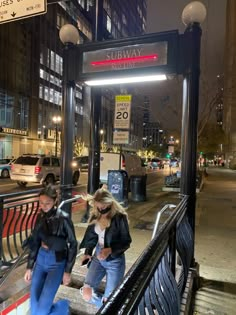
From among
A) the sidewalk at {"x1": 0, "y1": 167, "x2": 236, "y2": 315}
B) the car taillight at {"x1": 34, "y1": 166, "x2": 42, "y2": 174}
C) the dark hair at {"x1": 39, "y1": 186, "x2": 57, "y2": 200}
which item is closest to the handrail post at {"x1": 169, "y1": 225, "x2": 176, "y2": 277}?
the dark hair at {"x1": 39, "y1": 186, "x2": 57, "y2": 200}

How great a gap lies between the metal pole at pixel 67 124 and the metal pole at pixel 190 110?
2.38 m

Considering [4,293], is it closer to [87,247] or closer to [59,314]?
[59,314]

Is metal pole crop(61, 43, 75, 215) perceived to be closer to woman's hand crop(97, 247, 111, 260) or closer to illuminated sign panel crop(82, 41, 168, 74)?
illuminated sign panel crop(82, 41, 168, 74)

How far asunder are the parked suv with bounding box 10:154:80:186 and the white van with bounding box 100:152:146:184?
157 inches

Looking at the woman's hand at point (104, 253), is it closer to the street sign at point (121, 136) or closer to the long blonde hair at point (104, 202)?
the long blonde hair at point (104, 202)

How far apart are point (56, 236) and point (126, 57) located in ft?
11.5

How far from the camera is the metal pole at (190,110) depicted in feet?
16.7

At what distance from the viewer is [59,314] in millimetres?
3807

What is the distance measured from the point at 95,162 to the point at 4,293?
A: 14.5 feet

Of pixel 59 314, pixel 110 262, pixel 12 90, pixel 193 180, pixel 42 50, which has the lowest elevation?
pixel 59 314

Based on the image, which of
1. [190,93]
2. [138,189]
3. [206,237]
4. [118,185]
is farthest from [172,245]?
[138,189]

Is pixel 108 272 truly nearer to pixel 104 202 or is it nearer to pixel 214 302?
pixel 104 202

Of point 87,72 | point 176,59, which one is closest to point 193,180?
point 176,59

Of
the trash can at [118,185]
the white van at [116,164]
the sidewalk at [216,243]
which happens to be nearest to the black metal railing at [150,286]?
the sidewalk at [216,243]
